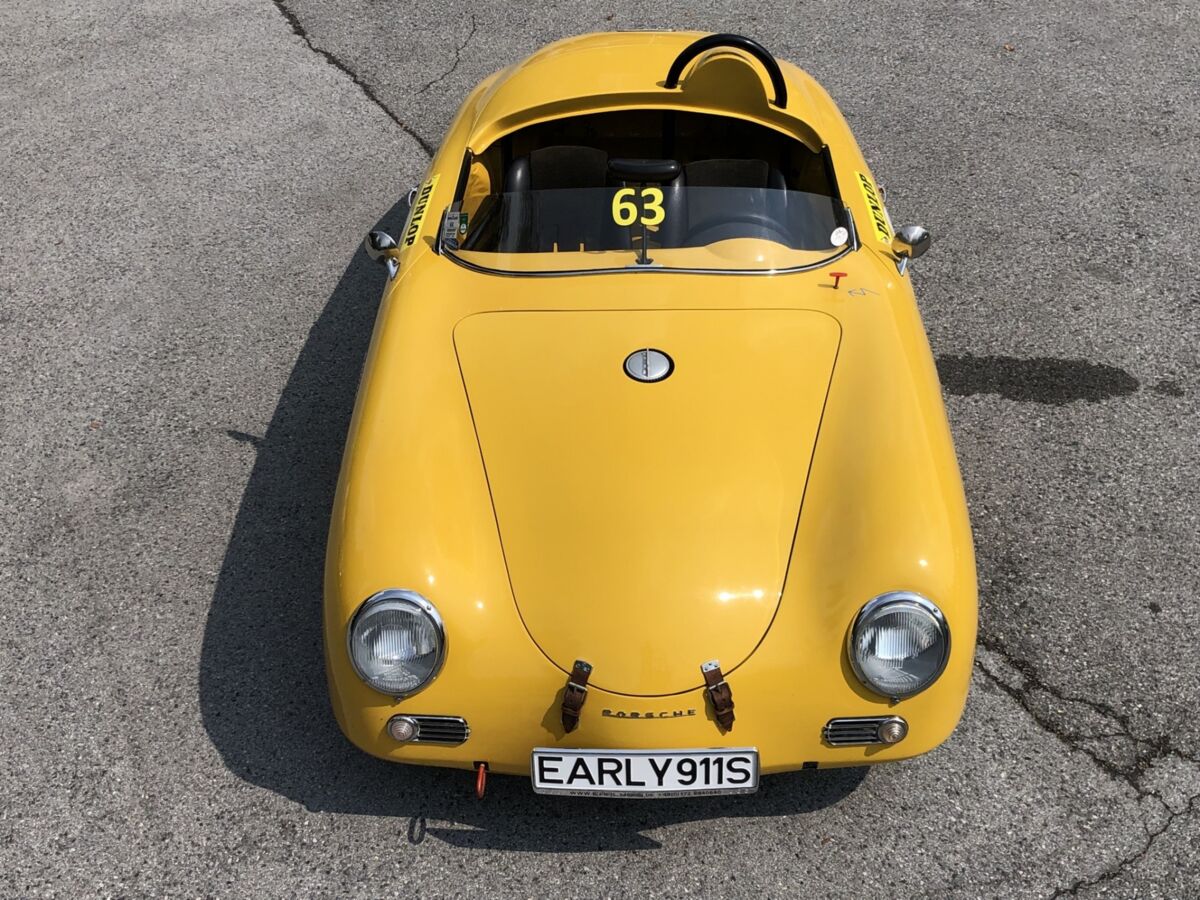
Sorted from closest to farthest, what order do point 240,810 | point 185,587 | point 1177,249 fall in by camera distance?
point 240,810 → point 185,587 → point 1177,249

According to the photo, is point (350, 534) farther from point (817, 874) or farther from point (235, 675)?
point (817, 874)

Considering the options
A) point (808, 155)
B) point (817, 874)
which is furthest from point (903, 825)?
point (808, 155)

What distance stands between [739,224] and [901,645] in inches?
65.7

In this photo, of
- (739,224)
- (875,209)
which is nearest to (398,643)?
(739,224)

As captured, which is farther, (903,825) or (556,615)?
(903,825)

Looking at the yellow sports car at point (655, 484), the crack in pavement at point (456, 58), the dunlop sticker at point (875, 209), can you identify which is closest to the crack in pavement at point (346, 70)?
the crack in pavement at point (456, 58)

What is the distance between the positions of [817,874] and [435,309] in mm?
2134

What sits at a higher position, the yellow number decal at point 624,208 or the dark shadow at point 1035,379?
the yellow number decal at point 624,208

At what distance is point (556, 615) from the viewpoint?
111 inches

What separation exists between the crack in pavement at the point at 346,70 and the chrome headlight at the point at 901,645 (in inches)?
184

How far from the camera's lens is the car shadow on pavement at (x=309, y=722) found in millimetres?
3184

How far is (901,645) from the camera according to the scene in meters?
2.76

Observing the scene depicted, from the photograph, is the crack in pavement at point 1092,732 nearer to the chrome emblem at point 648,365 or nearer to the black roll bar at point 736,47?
the chrome emblem at point 648,365

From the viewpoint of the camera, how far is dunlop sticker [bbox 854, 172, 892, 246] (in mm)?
3967
